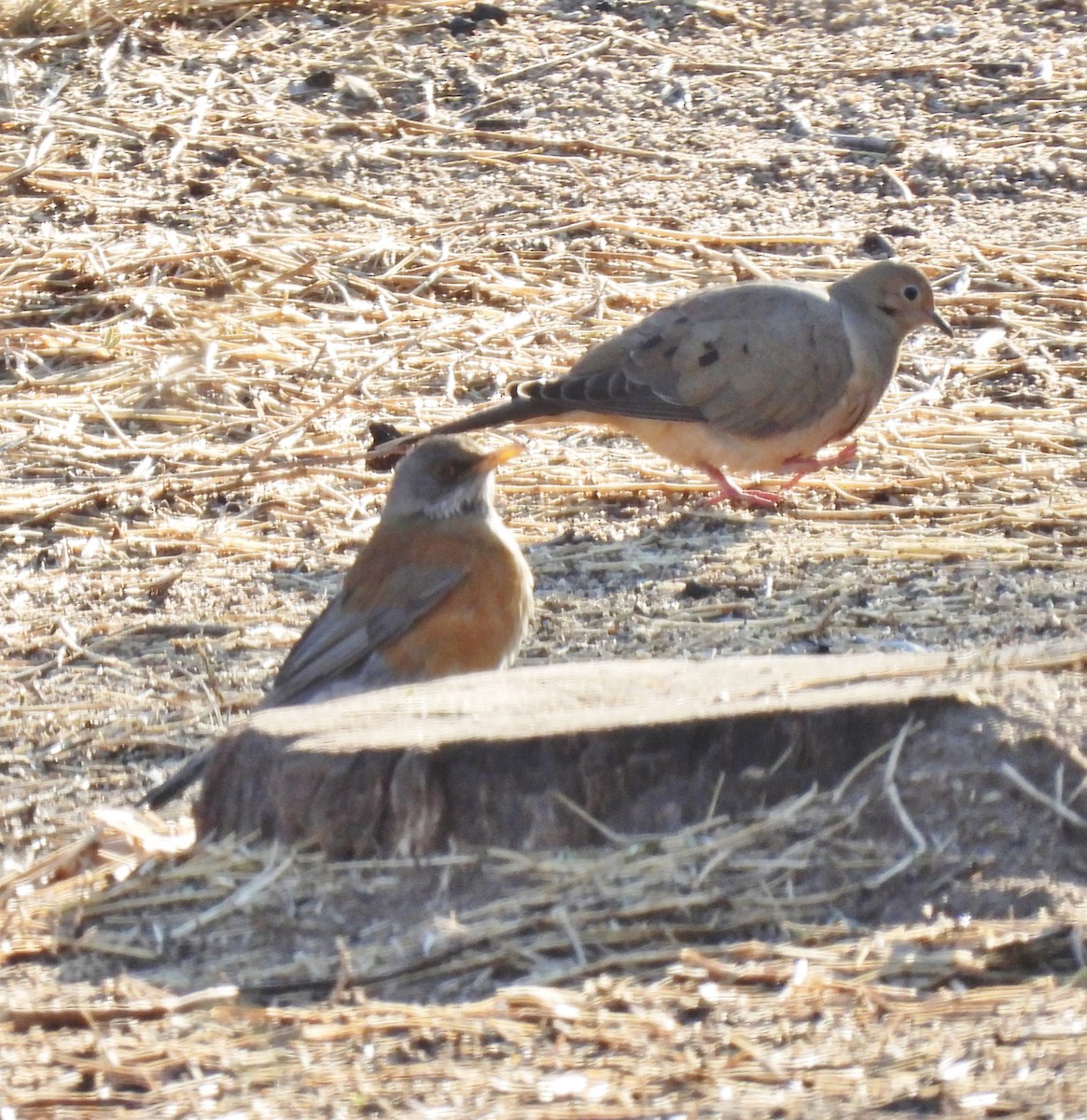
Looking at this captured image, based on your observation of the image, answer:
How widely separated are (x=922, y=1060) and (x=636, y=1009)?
1.52ft

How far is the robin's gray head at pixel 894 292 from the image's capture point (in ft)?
27.6

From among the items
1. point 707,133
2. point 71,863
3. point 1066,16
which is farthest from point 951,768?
point 1066,16

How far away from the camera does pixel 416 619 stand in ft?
18.4

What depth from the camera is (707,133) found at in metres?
11.8

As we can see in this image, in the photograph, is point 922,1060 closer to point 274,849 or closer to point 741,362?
point 274,849

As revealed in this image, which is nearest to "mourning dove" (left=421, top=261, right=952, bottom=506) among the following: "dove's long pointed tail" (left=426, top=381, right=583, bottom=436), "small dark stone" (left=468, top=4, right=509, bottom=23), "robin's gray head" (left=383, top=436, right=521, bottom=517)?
"dove's long pointed tail" (left=426, top=381, right=583, bottom=436)

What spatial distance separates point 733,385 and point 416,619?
2.67 meters

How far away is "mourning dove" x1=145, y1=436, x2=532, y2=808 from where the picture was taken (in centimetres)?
553

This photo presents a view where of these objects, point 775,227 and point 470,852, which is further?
point 775,227

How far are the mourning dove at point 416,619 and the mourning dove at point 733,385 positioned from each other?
6.04 feet

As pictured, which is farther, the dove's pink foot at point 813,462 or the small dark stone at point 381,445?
the dove's pink foot at point 813,462

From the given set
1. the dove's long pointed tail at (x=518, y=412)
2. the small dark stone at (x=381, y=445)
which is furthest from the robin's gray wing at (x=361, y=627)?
the small dark stone at (x=381, y=445)

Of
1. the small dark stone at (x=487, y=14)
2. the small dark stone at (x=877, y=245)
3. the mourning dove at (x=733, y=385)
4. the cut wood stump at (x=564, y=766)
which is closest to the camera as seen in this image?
the cut wood stump at (x=564, y=766)

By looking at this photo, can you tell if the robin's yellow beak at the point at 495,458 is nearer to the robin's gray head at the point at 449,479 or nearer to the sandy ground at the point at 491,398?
the robin's gray head at the point at 449,479
